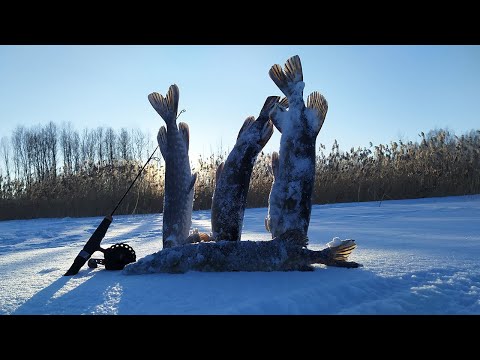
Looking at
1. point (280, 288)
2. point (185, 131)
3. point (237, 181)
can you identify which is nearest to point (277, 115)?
point (237, 181)

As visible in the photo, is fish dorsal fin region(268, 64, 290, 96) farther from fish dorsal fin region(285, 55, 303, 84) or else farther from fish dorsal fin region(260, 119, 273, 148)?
fish dorsal fin region(260, 119, 273, 148)

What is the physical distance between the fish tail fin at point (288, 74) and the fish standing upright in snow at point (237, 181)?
0.21m

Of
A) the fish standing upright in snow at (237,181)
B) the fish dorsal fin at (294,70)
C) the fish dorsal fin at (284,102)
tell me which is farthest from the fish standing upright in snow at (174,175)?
the fish dorsal fin at (294,70)

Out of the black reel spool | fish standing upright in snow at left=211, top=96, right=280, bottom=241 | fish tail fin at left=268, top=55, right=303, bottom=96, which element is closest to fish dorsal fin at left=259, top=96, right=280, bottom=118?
fish standing upright in snow at left=211, top=96, right=280, bottom=241

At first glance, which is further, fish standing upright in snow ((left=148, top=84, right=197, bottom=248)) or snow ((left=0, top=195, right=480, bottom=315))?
fish standing upright in snow ((left=148, top=84, right=197, bottom=248))

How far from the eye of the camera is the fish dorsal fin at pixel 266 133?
3564 millimetres

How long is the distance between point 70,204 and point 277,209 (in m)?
9.43

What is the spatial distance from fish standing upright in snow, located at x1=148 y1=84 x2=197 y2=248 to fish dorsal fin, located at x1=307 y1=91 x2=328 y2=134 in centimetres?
127

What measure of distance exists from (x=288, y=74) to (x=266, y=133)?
20.8 inches

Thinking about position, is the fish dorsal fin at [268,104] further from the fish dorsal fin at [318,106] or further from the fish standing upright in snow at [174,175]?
the fish standing upright in snow at [174,175]

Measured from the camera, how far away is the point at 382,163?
11.3 m

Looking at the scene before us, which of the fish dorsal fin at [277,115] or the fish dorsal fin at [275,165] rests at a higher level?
the fish dorsal fin at [277,115]

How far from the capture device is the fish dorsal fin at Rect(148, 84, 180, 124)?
4.02 m
